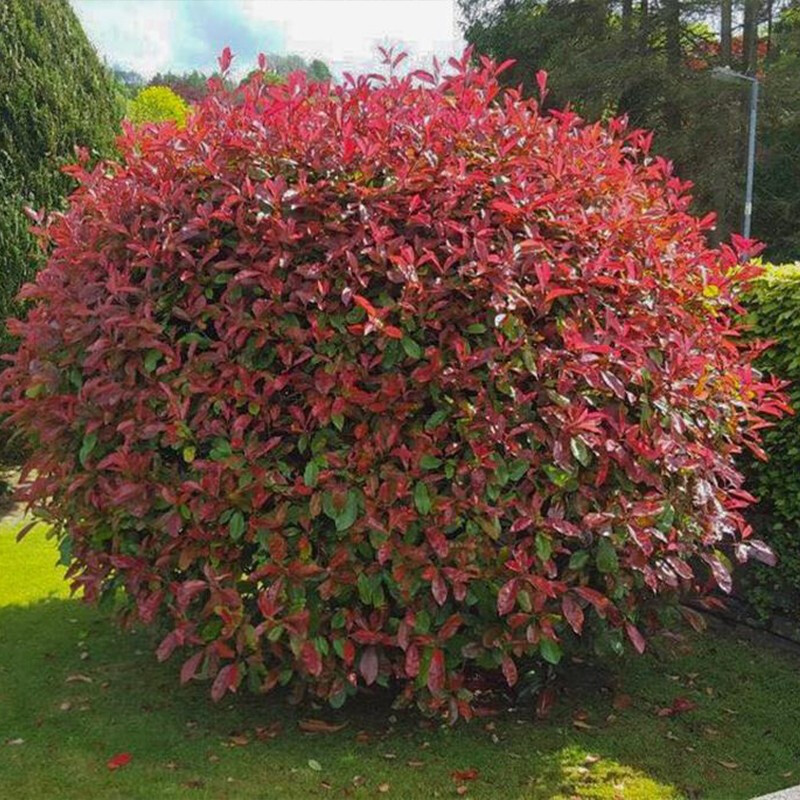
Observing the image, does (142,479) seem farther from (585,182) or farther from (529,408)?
(585,182)

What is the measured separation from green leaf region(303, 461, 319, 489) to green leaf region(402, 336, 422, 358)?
497mm

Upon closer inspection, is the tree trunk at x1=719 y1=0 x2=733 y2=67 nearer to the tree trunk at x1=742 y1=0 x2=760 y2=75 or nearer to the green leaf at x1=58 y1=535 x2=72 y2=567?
the tree trunk at x1=742 y1=0 x2=760 y2=75

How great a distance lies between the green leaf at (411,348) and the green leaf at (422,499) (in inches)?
17.3

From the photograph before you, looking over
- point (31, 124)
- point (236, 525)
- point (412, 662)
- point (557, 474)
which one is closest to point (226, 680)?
point (236, 525)

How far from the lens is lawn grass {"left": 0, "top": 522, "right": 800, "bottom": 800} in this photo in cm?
327

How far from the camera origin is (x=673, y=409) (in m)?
3.65

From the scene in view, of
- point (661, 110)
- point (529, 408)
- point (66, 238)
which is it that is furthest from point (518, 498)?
point (661, 110)

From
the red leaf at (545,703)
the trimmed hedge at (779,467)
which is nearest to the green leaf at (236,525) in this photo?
the red leaf at (545,703)

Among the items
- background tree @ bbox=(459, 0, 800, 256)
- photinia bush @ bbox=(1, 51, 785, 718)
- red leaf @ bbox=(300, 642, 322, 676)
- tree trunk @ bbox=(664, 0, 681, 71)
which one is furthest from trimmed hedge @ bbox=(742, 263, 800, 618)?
tree trunk @ bbox=(664, 0, 681, 71)

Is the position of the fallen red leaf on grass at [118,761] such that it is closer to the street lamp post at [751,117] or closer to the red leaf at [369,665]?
the red leaf at [369,665]

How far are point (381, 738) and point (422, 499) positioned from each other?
1045 millimetres

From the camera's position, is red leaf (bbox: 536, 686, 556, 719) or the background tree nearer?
red leaf (bbox: 536, 686, 556, 719)

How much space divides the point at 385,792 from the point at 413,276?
67.8 inches

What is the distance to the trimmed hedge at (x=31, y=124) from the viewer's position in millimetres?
6465
